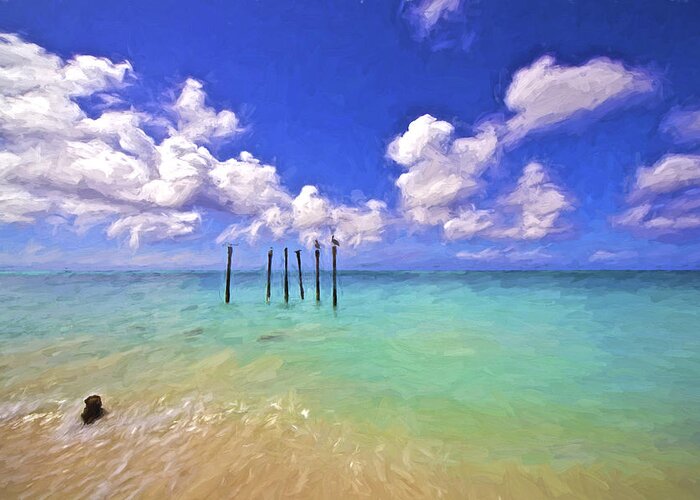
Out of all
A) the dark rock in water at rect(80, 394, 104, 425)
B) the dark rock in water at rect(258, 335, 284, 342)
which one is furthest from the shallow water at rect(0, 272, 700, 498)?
the dark rock in water at rect(258, 335, 284, 342)

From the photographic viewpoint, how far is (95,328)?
52.6 ft

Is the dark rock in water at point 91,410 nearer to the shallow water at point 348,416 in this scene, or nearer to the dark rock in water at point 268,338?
the shallow water at point 348,416

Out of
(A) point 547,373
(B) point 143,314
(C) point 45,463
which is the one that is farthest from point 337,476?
(B) point 143,314

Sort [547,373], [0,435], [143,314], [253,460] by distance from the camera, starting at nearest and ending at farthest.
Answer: [253,460] → [0,435] → [547,373] → [143,314]

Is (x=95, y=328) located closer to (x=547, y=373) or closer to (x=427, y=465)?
(x=427, y=465)

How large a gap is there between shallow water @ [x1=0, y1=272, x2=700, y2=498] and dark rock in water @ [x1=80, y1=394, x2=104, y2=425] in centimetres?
21

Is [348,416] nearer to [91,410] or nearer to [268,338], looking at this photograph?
[91,410]

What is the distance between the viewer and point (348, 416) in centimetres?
691

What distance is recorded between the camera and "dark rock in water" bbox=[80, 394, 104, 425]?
6.27 metres

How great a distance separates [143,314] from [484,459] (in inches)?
846

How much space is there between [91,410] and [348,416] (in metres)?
4.71

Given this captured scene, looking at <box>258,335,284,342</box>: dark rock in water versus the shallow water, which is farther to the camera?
<box>258,335,284,342</box>: dark rock in water

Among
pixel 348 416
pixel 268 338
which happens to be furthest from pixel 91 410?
pixel 268 338

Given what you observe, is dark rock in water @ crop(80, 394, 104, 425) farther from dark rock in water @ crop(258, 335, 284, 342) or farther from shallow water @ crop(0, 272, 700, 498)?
dark rock in water @ crop(258, 335, 284, 342)
